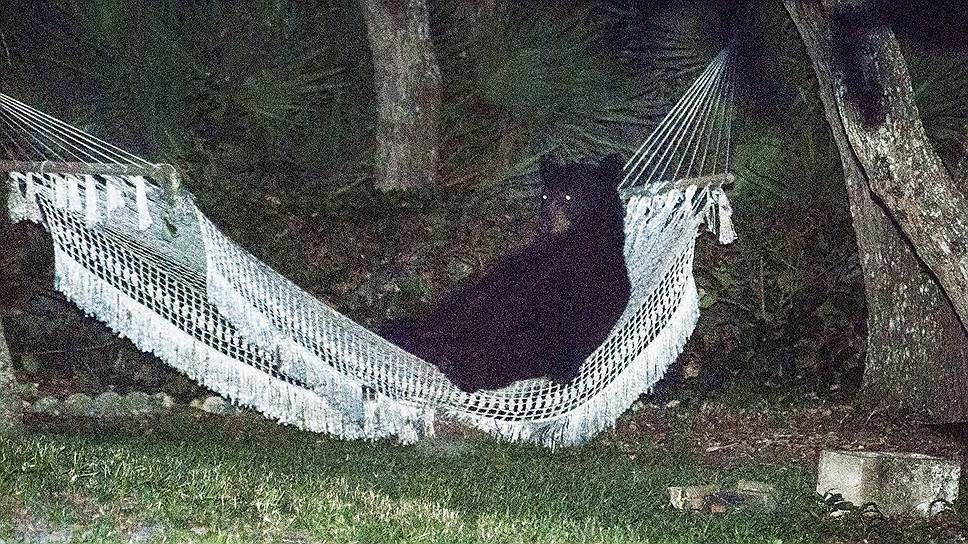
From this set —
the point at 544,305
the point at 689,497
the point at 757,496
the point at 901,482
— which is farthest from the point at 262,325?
the point at 901,482

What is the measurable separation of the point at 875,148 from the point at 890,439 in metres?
1.40

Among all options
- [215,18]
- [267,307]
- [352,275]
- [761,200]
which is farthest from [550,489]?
[215,18]

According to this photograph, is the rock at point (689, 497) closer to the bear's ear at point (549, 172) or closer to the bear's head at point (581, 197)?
the bear's head at point (581, 197)

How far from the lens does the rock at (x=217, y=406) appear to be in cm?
538

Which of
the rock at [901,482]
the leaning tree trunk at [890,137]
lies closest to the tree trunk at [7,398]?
the rock at [901,482]

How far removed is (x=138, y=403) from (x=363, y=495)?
232cm

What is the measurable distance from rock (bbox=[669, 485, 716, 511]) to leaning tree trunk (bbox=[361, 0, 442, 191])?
2426mm

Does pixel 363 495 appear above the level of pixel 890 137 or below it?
below

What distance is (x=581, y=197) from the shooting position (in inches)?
167

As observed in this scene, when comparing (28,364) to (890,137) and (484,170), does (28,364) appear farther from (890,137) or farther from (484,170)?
(890,137)

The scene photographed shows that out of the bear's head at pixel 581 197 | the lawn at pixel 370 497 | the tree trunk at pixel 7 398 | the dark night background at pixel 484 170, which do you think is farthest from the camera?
the dark night background at pixel 484 170

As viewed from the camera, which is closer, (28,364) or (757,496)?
(757,496)

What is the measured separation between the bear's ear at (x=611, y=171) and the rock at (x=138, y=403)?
2.31m

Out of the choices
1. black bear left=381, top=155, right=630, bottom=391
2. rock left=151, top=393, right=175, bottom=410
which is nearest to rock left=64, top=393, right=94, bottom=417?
rock left=151, top=393, right=175, bottom=410
